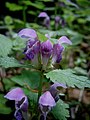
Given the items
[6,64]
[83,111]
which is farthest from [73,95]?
→ [6,64]

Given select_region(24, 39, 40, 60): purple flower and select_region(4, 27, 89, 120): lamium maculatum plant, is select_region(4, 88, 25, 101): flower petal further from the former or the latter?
select_region(24, 39, 40, 60): purple flower

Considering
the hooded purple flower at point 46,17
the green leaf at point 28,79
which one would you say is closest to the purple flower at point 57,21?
the hooded purple flower at point 46,17

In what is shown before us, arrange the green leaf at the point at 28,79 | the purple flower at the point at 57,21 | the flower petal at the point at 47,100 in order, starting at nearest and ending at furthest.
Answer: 1. the flower petal at the point at 47,100
2. the green leaf at the point at 28,79
3. the purple flower at the point at 57,21

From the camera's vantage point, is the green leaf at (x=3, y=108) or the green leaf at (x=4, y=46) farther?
the green leaf at (x=3, y=108)

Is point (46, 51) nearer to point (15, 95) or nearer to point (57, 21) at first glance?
point (15, 95)

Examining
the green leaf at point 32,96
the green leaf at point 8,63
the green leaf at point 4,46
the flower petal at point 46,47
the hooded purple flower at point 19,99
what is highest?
the flower petal at point 46,47

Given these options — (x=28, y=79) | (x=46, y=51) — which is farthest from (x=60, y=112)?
(x=28, y=79)

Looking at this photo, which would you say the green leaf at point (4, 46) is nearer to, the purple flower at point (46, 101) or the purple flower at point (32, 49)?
the purple flower at point (32, 49)

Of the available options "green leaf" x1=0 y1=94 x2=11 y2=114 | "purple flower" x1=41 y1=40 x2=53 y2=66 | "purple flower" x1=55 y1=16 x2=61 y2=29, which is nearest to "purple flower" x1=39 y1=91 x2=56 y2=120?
"purple flower" x1=41 y1=40 x2=53 y2=66
